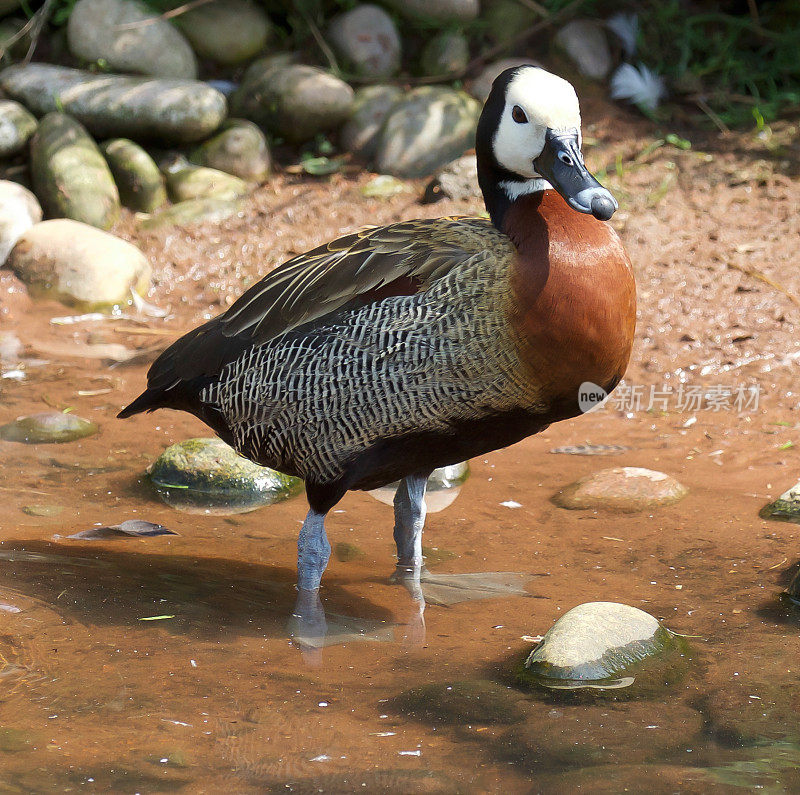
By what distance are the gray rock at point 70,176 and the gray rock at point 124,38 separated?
79cm

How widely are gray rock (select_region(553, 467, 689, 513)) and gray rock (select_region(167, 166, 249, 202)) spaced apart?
149 inches

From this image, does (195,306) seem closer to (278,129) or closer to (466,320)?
(278,129)

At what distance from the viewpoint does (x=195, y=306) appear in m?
6.40

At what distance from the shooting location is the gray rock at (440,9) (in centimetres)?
793

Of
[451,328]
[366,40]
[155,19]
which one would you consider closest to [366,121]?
[366,40]

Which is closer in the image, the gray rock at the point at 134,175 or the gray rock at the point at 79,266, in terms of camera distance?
the gray rock at the point at 79,266

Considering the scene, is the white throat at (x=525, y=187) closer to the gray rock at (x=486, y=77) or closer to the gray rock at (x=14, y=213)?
the gray rock at (x=14, y=213)

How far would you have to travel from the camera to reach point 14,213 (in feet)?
21.6

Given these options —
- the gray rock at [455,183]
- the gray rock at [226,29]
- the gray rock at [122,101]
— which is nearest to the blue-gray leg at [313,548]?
the gray rock at [455,183]

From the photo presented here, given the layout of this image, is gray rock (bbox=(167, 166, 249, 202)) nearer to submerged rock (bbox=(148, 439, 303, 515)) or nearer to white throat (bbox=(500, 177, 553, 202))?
submerged rock (bbox=(148, 439, 303, 515))

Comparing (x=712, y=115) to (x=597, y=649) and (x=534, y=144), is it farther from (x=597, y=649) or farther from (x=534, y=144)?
(x=597, y=649)

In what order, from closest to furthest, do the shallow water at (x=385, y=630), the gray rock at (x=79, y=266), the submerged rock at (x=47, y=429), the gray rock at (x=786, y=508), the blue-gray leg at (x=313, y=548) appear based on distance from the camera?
the shallow water at (x=385, y=630), the blue-gray leg at (x=313, y=548), the gray rock at (x=786, y=508), the submerged rock at (x=47, y=429), the gray rock at (x=79, y=266)

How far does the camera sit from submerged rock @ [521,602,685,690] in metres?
3.05

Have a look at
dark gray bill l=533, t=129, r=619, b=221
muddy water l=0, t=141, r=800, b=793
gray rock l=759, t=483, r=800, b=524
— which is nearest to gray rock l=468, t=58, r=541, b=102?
muddy water l=0, t=141, r=800, b=793
